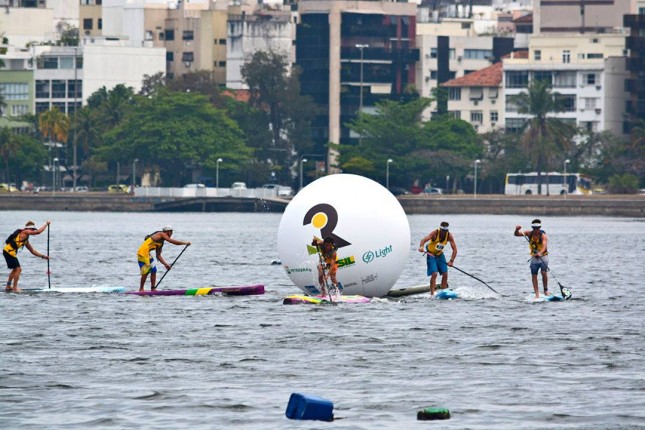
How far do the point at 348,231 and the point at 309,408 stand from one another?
46.3 feet

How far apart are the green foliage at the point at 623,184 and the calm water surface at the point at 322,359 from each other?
118m

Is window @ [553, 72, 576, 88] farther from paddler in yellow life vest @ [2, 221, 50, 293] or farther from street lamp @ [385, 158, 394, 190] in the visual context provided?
paddler in yellow life vest @ [2, 221, 50, 293]

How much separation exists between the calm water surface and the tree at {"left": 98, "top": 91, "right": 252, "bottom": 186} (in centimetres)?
12740

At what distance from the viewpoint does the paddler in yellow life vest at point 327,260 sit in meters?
37.5

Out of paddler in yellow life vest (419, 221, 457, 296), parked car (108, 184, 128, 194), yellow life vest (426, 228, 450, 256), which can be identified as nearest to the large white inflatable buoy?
paddler in yellow life vest (419, 221, 457, 296)

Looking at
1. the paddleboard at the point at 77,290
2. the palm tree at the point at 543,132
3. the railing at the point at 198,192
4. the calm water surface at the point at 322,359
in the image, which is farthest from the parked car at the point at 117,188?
the paddleboard at the point at 77,290

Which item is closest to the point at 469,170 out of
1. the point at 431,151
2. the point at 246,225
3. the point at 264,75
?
the point at 431,151

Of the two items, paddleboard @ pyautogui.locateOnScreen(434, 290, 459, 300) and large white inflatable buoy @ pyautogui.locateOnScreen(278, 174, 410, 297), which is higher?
large white inflatable buoy @ pyautogui.locateOnScreen(278, 174, 410, 297)

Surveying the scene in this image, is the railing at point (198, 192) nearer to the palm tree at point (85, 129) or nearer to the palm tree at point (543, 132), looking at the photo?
the palm tree at point (85, 129)

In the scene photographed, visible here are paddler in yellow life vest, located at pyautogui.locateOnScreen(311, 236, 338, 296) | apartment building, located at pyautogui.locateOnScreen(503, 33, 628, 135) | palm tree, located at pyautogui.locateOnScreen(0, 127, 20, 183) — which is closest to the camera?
paddler in yellow life vest, located at pyautogui.locateOnScreen(311, 236, 338, 296)

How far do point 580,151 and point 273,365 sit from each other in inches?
6276

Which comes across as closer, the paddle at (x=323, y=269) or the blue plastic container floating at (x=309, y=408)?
the blue plastic container floating at (x=309, y=408)

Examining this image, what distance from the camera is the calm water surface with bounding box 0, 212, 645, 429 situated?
24.8m

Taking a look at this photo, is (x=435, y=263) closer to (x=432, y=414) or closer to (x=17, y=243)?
(x=17, y=243)
